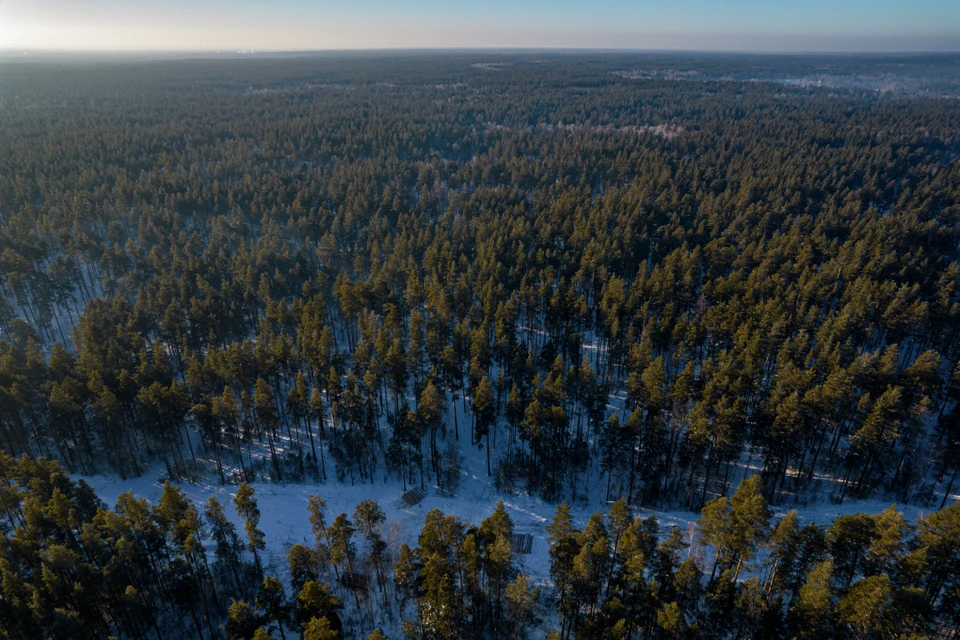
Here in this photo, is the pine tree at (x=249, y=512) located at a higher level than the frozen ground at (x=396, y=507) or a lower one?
higher

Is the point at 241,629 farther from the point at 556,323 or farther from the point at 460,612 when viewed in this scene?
the point at 556,323

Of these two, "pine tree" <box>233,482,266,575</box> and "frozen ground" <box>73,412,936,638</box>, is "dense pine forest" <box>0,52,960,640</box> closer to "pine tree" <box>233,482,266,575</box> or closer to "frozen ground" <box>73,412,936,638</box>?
"pine tree" <box>233,482,266,575</box>

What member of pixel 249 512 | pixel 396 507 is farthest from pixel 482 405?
pixel 249 512

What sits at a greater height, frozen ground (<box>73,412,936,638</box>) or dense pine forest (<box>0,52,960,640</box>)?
dense pine forest (<box>0,52,960,640</box>)

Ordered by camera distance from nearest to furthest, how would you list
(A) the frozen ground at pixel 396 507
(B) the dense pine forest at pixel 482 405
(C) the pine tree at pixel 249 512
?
(B) the dense pine forest at pixel 482 405 → (C) the pine tree at pixel 249 512 → (A) the frozen ground at pixel 396 507

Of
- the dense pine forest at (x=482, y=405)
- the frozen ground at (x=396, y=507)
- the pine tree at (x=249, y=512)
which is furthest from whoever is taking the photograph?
the frozen ground at (x=396, y=507)

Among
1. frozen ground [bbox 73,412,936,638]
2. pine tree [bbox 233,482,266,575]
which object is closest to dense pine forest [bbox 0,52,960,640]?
pine tree [bbox 233,482,266,575]

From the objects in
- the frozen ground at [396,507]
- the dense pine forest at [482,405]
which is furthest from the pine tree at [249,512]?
the frozen ground at [396,507]

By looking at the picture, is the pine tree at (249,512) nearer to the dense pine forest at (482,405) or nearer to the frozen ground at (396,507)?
the dense pine forest at (482,405)
